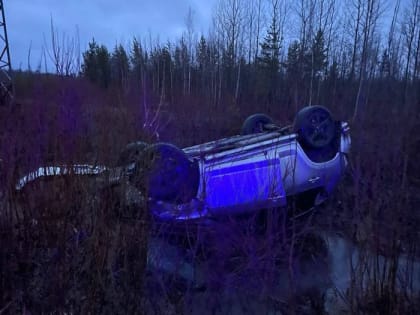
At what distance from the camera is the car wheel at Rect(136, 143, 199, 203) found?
2.84 meters

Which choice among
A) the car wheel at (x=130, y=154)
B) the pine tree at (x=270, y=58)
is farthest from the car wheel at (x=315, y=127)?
the pine tree at (x=270, y=58)

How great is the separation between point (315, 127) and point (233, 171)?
4.63 ft

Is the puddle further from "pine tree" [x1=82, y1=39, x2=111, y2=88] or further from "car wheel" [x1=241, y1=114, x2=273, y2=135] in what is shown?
"car wheel" [x1=241, y1=114, x2=273, y2=135]

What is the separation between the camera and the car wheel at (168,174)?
2838 millimetres

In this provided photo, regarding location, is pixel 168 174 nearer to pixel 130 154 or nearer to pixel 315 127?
pixel 130 154

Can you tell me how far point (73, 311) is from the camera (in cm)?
241

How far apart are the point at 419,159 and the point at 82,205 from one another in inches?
349

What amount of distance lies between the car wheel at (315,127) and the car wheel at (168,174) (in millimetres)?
1608

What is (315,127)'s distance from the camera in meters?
4.30

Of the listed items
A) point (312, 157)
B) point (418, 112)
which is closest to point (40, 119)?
point (312, 157)

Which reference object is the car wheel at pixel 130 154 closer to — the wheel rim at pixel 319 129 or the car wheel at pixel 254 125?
the wheel rim at pixel 319 129

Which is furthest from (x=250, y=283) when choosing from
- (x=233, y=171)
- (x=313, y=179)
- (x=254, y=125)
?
(x=254, y=125)

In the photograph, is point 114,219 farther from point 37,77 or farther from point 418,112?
point 418,112

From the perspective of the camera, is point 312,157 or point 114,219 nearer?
point 114,219
